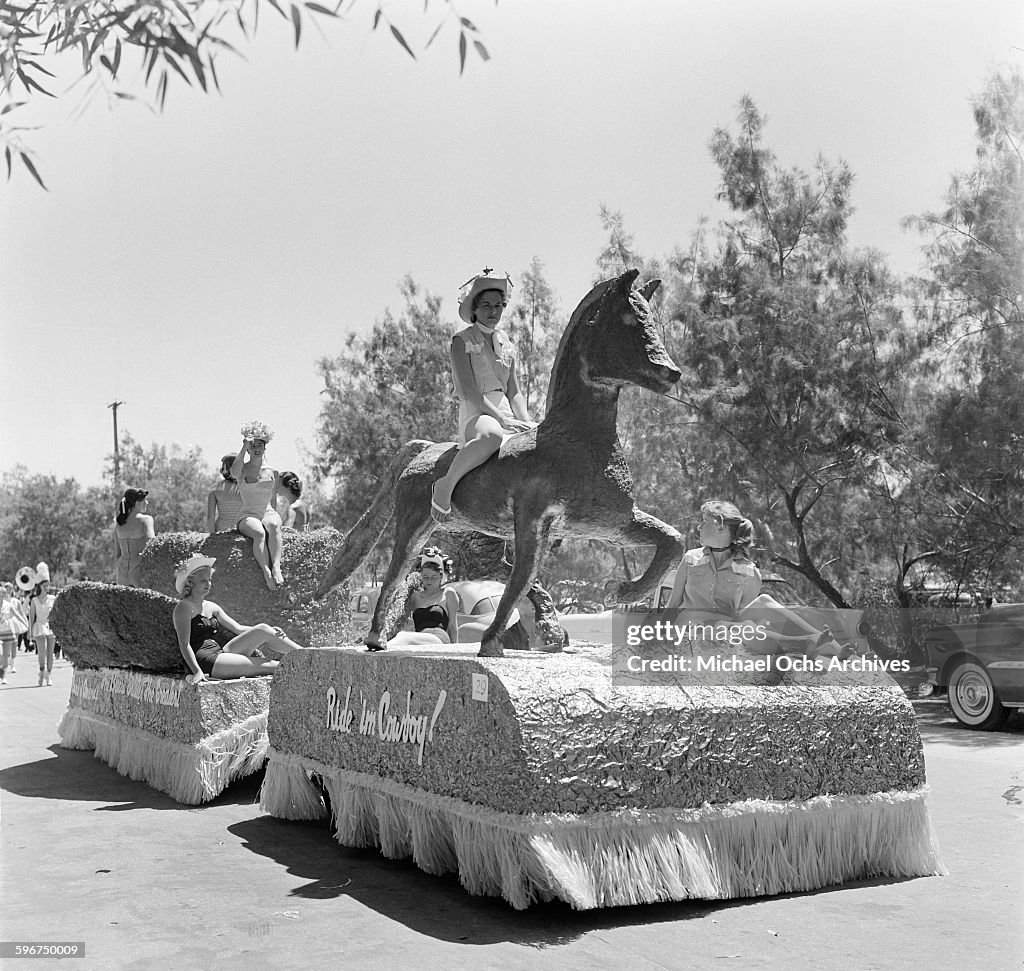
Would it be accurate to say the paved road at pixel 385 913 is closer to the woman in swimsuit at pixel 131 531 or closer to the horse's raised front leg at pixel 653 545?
the horse's raised front leg at pixel 653 545

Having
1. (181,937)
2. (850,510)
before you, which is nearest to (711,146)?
(850,510)

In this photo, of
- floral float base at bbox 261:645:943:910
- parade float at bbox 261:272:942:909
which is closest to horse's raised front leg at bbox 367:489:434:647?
parade float at bbox 261:272:942:909

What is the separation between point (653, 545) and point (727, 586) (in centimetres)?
52

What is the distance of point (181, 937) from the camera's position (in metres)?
3.87

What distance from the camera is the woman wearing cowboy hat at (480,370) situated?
512cm

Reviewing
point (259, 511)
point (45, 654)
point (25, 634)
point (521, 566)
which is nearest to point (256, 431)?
point (259, 511)

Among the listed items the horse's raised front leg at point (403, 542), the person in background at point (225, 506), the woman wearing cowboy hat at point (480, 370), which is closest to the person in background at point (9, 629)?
the person in background at point (225, 506)

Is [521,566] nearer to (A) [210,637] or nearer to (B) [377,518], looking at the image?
(B) [377,518]

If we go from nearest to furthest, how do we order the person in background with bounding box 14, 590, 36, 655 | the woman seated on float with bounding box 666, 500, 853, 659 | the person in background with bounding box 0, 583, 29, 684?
the woman seated on float with bounding box 666, 500, 853, 659 < the person in background with bounding box 0, 583, 29, 684 < the person in background with bounding box 14, 590, 36, 655

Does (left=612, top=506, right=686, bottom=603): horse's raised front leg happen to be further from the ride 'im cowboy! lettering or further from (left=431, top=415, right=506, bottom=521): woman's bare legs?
the ride 'im cowboy! lettering

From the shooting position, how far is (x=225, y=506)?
8.52 meters

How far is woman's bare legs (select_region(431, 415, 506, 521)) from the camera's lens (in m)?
4.96

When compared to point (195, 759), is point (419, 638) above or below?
above

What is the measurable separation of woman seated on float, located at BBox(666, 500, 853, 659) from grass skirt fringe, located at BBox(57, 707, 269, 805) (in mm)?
3160
